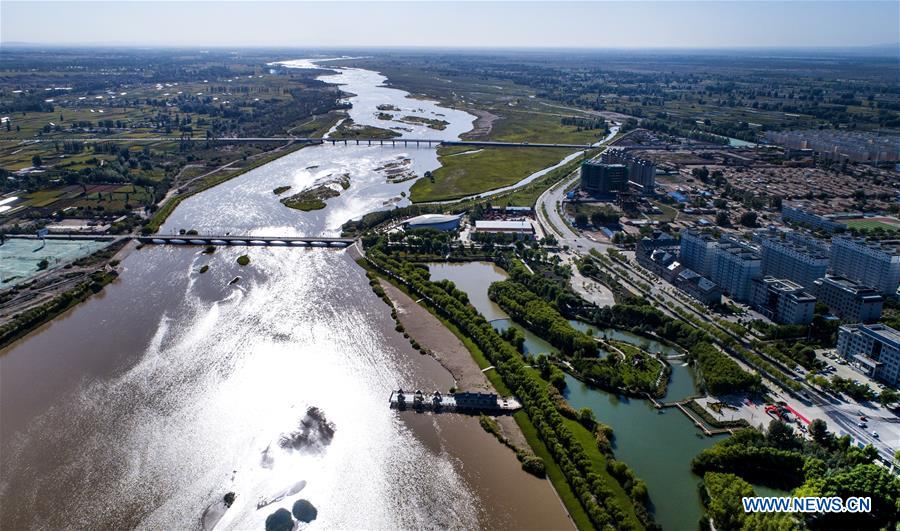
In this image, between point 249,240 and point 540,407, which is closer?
point 540,407

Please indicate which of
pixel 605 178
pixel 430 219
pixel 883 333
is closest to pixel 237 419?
A: pixel 430 219

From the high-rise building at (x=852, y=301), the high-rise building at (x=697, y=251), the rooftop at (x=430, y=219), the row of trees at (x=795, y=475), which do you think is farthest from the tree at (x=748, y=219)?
the row of trees at (x=795, y=475)

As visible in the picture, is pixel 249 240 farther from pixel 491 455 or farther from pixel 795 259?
pixel 795 259

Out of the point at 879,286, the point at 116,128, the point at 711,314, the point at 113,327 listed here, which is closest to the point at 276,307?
the point at 113,327

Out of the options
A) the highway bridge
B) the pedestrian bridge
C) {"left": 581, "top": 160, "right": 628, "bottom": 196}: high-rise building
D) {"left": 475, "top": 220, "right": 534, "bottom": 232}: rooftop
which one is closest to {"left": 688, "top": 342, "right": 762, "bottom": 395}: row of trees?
{"left": 475, "top": 220, "right": 534, "bottom": 232}: rooftop

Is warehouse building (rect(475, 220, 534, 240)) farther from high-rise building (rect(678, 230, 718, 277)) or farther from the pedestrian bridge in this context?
high-rise building (rect(678, 230, 718, 277))

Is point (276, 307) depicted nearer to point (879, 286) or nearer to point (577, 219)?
point (577, 219)
